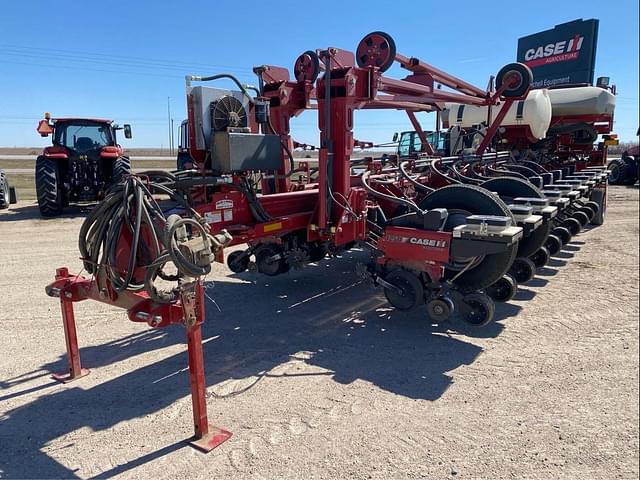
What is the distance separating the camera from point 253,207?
12.7 feet

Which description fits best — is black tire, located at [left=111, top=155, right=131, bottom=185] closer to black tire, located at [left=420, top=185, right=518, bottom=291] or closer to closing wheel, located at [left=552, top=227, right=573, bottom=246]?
black tire, located at [left=420, top=185, right=518, bottom=291]

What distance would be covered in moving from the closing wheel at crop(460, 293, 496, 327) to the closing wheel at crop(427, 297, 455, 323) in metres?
0.17

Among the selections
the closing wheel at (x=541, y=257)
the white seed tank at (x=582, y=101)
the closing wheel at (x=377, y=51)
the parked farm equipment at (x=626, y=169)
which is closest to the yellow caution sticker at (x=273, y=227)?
the closing wheel at (x=377, y=51)

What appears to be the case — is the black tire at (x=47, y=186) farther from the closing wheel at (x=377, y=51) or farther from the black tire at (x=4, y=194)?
Answer: the closing wheel at (x=377, y=51)

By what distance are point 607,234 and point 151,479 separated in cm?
832

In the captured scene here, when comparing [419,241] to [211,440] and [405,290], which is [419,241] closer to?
[405,290]

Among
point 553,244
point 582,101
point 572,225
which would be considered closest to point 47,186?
point 553,244

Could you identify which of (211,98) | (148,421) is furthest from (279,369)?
(211,98)

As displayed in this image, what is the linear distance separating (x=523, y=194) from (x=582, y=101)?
5.09 metres

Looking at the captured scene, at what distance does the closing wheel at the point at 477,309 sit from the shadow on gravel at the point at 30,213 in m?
8.77

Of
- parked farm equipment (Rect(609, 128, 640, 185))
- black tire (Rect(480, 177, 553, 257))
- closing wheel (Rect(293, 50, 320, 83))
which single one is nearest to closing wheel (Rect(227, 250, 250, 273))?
closing wheel (Rect(293, 50, 320, 83))

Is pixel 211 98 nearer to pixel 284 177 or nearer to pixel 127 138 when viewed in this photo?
pixel 284 177

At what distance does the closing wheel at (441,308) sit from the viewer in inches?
150

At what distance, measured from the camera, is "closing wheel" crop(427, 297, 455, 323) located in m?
3.80
